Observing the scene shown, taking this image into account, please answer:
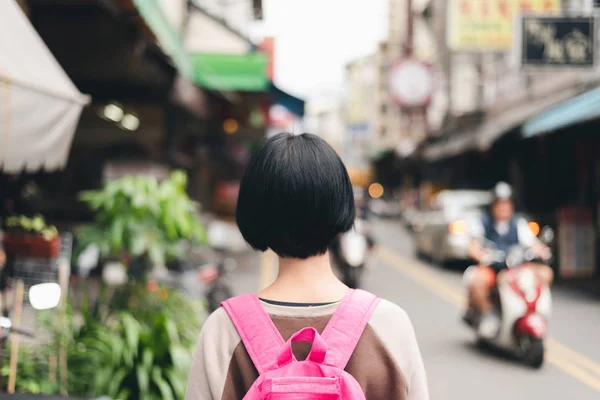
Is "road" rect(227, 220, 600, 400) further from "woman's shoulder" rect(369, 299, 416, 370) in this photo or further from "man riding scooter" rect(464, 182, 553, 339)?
"woman's shoulder" rect(369, 299, 416, 370)

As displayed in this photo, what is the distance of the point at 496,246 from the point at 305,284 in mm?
7156

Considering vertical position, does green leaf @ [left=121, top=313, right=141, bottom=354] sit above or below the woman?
below

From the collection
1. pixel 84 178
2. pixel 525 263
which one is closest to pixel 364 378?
pixel 525 263

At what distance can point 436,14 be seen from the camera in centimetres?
4131

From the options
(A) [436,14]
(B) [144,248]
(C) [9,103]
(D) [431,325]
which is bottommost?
(D) [431,325]

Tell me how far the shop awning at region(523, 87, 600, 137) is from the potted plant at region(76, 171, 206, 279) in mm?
9297

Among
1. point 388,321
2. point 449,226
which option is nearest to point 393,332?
point 388,321

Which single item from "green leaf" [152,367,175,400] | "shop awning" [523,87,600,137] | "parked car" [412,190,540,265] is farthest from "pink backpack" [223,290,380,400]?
"parked car" [412,190,540,265]

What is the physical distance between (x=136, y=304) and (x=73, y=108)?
2.74 m

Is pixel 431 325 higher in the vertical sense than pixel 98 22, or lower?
lower

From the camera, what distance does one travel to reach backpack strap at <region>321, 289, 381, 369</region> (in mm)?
1951

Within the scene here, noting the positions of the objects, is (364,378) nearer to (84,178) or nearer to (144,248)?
(144,248)

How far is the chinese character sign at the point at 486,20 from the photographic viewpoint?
55.5 feet

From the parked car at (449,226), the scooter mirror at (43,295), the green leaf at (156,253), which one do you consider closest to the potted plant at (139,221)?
the green leaf at (156,253)
